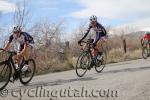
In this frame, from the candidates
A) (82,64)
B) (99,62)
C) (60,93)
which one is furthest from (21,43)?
(99,62)

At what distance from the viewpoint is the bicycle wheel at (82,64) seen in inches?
570

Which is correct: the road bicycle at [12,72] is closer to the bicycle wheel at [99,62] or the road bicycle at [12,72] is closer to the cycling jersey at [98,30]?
the cycling jersey at [98,30]

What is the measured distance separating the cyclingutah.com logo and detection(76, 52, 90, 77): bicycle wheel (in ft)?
12.0

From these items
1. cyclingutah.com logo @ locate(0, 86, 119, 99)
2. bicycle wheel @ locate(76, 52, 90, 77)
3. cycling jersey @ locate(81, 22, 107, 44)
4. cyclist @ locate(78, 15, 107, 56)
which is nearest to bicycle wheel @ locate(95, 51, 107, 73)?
cyclist @ locate(78, 15, 107, 56)

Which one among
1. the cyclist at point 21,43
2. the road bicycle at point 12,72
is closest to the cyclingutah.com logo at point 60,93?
the road bicycle at point 12,72

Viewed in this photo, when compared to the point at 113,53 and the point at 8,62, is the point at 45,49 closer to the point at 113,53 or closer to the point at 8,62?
the point at 113,53

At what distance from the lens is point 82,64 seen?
14578 mm

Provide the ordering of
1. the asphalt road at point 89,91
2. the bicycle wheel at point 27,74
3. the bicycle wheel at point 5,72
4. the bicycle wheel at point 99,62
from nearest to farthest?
the asphalt road at point 89,91
the bicycle wheel at point 5,72
the bicycle wheel at point 27,74
the bicycle wheel at point 99,62

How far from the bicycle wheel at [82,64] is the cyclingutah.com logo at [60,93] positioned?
3.67 m

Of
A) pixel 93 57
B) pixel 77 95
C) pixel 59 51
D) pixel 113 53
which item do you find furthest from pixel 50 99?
pixel 113 53

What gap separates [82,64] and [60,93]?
464 cm

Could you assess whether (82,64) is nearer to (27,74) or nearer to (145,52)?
(27,74)

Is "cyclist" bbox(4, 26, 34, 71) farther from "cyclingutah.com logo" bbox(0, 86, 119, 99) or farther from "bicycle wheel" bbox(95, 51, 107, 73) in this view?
"bicycle wheel" bbox(95, 51, 107, 73)

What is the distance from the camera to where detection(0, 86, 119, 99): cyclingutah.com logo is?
961 centimetres
